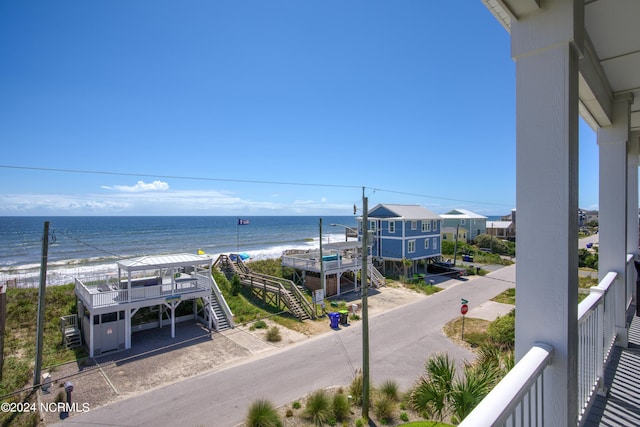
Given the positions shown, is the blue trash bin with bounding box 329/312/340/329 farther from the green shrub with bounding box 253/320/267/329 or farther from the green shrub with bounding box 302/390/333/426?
the green shrub with bounding box 302/390/333/426

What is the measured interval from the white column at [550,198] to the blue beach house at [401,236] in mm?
23187

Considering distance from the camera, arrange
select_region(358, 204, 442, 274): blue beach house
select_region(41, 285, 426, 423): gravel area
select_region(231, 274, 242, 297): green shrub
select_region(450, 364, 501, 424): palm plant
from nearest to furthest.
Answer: select_region(450, 364, 501, 424): palm plant → select_region(41, 285, 426, 423): gravel area → select_region(231, 274, 242, 297): green shrub → select_region(358, 204, 442, 274): blue beach house

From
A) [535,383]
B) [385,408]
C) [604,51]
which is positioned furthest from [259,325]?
[604,51]

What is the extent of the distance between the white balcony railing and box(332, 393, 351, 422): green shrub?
6.49m

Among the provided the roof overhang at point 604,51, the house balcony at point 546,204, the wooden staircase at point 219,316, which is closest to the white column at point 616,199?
the roof overhang at point 604,51

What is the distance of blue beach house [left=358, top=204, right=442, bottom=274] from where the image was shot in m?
25.6

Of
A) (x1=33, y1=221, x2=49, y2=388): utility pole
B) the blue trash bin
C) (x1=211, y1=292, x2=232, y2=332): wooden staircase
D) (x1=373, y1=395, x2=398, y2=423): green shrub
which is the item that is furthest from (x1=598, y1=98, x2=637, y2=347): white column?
(x1=211, y1=292, x2=232, y2=332): wooden staircase

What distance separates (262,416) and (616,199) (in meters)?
8.03

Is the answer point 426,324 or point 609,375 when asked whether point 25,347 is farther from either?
point 609,375

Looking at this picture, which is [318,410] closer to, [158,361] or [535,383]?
[158,361]

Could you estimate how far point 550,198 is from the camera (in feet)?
5.77

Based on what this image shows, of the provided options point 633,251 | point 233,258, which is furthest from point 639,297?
point 233,258

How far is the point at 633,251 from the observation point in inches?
232

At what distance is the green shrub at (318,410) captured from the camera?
26.3 feet
